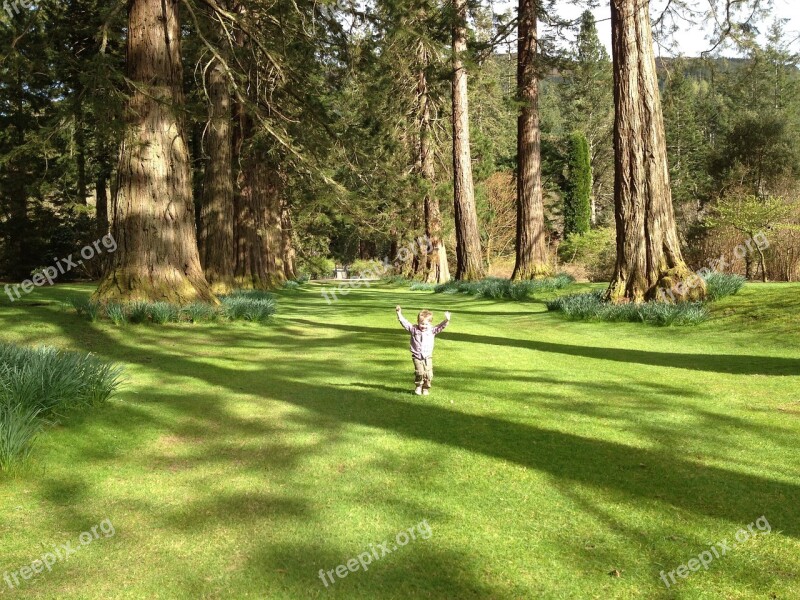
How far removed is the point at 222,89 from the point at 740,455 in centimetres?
1760

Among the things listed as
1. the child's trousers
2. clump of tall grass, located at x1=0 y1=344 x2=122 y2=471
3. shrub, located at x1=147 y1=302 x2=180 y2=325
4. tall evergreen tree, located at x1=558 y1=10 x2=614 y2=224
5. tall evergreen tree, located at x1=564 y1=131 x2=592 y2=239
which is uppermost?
→ tall evergreen tree, located at x1=558 y1=10 x2=614 y2=224

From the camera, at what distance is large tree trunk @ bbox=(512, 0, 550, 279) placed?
17984 mm

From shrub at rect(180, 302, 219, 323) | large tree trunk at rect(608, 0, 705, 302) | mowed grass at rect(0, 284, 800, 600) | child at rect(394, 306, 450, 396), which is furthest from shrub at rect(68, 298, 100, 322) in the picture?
large tree trunk at rect(608, 0, 705, 302)

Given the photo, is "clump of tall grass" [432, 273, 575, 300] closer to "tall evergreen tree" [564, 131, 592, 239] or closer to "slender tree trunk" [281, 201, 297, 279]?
"slender tree trunk" [281, 201, 297, 279]

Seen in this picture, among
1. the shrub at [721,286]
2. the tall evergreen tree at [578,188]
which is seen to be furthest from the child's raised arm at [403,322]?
the tall evergreen tree at [578,188]

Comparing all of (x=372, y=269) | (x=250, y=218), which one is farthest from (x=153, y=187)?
(x=372, y=269)

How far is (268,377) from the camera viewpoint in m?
6.91

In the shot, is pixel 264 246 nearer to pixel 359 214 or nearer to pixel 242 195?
pixel 242 195

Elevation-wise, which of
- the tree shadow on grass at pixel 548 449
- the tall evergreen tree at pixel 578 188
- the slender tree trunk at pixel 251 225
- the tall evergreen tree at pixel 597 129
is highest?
the tall evergreen tree at pixel 597 129

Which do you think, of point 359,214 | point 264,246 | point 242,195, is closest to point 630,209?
point 359,214

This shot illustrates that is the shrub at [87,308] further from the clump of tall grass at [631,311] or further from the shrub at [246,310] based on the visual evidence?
the clump of tall grass at [631,311]

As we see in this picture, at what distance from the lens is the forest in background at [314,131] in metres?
11.1

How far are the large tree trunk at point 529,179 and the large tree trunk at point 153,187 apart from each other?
33.5 ft

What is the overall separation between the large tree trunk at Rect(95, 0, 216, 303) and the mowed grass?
2.64 meters
